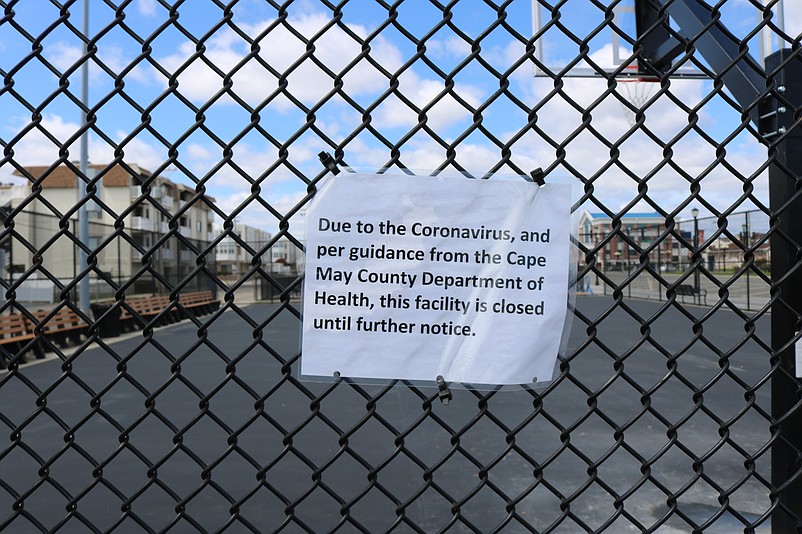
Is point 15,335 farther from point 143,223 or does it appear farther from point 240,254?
point 143,223

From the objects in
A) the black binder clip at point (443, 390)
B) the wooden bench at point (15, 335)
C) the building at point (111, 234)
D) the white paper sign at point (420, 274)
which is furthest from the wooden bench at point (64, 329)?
the black binder clip at point (443, 390)

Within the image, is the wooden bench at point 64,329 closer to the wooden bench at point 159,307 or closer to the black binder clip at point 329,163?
the wooden bench at point 159,307

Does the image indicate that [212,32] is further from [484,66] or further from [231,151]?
[484,66]

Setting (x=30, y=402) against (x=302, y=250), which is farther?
(x=30, y=402)

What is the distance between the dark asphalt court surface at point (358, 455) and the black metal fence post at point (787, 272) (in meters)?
0.12

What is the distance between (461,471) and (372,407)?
343cm

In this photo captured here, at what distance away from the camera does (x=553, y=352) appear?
4.98 feet

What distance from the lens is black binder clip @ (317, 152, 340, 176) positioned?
1423 mm

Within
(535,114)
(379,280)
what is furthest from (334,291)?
(535,114)

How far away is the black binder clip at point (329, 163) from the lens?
142 cm

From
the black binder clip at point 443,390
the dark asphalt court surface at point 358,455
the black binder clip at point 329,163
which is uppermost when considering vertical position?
the black binder clip at point 329,163

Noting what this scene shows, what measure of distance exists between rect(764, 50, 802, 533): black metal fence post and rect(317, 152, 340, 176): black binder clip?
1.28 meters

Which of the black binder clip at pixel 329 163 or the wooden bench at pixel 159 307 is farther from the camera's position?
the wooden bench at pixel 159 307

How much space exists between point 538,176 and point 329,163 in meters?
0.54
